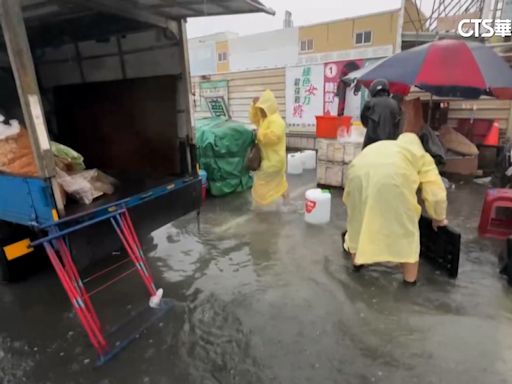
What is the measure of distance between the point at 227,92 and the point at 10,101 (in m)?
6.94

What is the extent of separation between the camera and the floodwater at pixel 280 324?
2.00 m

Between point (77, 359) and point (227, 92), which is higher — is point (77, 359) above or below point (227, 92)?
below

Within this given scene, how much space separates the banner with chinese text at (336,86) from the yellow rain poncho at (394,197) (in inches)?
208

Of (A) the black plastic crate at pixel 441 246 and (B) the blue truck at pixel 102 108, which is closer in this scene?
(B) the blue truck at pixel 102 108

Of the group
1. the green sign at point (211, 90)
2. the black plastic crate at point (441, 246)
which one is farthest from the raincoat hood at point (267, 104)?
the green sign at point (211, 90)

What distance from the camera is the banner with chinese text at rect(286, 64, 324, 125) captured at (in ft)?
26.4

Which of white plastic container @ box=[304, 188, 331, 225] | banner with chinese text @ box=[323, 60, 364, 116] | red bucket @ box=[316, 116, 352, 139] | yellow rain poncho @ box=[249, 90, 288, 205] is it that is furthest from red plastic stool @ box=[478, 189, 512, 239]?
banner with chinese text @ box=[323, 60, 364, 116]

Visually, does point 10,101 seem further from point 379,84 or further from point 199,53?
point 199,53

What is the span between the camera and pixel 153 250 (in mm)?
3656

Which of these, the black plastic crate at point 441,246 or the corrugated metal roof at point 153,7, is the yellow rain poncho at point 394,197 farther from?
the corrugated metal roof at point 153,7

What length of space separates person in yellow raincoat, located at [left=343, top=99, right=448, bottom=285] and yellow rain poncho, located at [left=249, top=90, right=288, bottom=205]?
72.4 inches

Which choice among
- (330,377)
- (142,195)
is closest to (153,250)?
(142,195)

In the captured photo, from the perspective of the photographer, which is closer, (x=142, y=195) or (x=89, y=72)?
(x=142, y=195)

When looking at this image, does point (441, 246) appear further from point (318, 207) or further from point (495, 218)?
point (318, 207)
